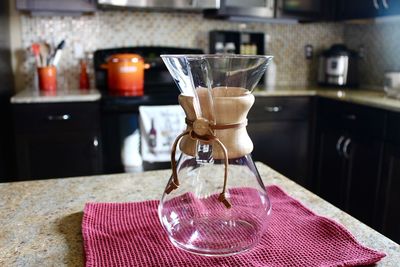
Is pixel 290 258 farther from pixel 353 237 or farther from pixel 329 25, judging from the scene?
pixel 329 25

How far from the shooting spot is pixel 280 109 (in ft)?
8.73

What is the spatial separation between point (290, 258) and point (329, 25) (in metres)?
3.03

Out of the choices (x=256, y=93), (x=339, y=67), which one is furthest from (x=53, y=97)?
(x=339, y=67)

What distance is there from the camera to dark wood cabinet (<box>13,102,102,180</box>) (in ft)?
7.36

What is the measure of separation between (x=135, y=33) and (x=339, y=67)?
1487 mm

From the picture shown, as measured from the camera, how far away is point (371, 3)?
2.54 m

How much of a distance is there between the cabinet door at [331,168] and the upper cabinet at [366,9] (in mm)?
781

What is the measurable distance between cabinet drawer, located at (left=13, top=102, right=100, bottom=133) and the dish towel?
159 centimetres

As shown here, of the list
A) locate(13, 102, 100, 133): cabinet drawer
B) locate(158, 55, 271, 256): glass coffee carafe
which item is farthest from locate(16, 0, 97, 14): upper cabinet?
locate(158, 55, 271, 256): glass coffee carafe

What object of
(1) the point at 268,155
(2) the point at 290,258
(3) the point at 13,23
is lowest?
(1) the point at 268,155

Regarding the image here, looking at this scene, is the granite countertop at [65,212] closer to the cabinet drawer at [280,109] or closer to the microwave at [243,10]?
the cabinet drawer at [280,109]

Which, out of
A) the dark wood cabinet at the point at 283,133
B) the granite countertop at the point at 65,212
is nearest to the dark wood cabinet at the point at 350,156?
the dark wood cabinet at the point at 283,133

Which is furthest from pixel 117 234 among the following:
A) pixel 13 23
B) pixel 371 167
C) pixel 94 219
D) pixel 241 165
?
pixel 13 23

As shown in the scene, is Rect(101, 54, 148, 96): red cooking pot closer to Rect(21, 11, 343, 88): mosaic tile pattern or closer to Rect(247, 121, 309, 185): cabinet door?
Rect(21, 11, 343, 88): mosaic tile pattern
